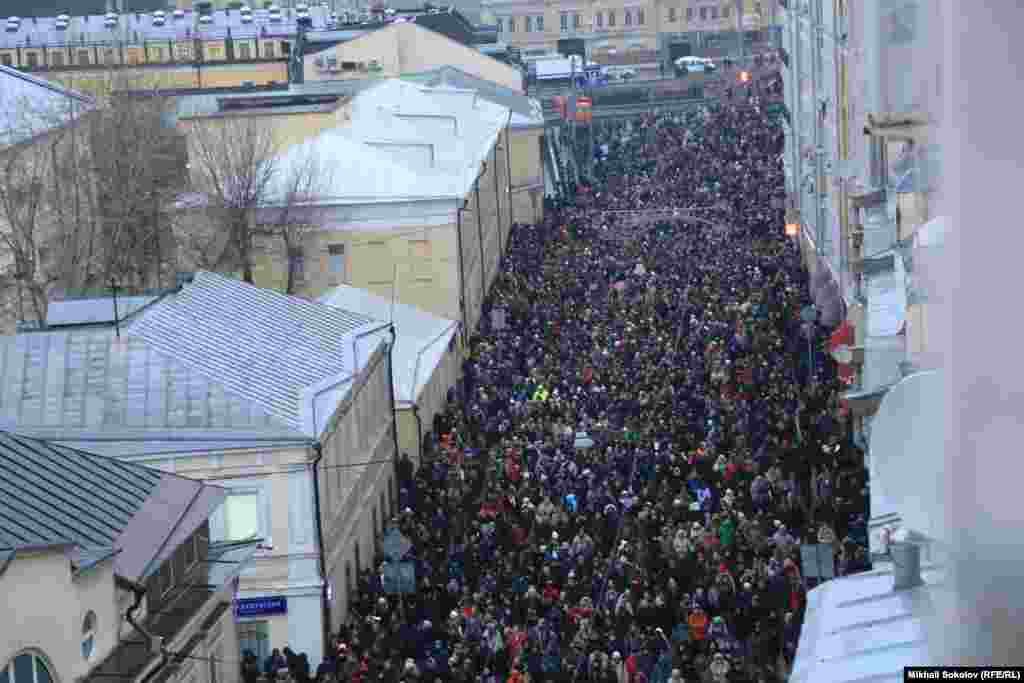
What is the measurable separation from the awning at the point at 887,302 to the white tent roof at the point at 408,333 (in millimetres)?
7550

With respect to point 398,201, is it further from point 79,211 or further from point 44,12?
point 44,12

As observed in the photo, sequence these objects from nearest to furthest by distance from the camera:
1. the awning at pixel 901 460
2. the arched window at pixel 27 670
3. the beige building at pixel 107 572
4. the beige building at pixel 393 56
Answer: the awning at pixel 901 460 < the arched window at pixel 27 670 < the beige building at pixel 107 572 < the beige building at pixel 393 56

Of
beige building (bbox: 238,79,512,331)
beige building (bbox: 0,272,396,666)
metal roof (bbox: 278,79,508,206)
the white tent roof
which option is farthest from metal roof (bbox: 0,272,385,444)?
metal roof (bbox: 278,79,508,206)

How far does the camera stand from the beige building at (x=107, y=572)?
1473cm

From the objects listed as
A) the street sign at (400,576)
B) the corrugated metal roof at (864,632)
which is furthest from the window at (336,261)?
the corrugated metal roof at (864,632)

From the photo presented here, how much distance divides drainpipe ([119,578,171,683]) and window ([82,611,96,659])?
2.44ft

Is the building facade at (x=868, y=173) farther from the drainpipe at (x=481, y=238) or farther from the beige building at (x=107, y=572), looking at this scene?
the drainpipe at (x=481, y=238)

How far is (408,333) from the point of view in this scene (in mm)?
38906

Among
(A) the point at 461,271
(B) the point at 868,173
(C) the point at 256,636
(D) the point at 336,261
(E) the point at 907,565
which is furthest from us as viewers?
(A) the point at 461,271

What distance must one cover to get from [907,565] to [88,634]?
565 cm

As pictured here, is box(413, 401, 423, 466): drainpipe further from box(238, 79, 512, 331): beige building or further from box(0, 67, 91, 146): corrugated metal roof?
box(0, 67, 91, 146): corrugated metal roof

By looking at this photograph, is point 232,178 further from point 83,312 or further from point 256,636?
point 256,636

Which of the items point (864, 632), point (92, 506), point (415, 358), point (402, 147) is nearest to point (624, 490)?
point (415, 358)

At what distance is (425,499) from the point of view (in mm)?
31156
